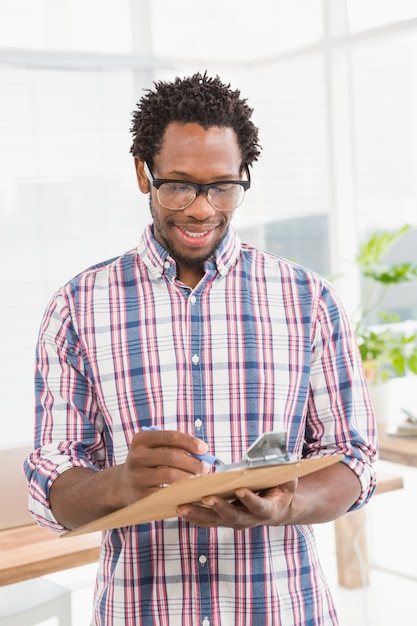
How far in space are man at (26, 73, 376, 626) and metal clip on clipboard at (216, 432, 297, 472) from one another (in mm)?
173

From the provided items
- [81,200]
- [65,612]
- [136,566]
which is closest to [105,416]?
[136,566]

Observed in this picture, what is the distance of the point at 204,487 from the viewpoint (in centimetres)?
98

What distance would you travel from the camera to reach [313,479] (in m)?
1.26

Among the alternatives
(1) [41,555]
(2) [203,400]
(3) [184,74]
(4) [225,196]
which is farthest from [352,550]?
(4) [225,196]

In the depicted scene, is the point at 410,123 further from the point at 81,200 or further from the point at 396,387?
the point at 81,200

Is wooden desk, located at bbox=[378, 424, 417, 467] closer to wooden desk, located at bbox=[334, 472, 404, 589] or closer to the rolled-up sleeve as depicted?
wooden desk, located at bbox=[334, 472, 404, 589]

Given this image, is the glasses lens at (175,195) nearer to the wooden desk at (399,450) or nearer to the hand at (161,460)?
the hand at (161,460)

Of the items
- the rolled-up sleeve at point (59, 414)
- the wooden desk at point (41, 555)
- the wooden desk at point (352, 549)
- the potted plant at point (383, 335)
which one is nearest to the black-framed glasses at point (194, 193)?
the rolled-up sleeve at point (59, 414)

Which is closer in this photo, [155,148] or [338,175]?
[155,148]

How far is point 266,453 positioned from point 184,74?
3.32 m

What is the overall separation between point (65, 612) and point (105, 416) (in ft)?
4.92

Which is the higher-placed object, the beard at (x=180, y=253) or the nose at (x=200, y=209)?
the nose at (x=200, y=209)

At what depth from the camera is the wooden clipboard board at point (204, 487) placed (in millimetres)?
944

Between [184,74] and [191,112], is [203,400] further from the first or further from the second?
[184,74]
